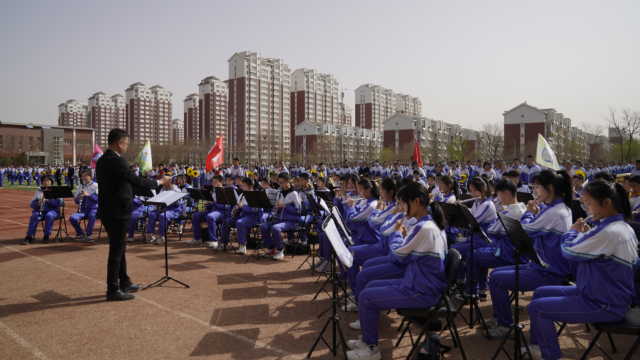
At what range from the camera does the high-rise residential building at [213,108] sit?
110 metres

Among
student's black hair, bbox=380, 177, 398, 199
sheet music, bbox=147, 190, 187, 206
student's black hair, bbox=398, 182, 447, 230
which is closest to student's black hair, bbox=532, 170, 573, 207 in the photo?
student's black hair, bbox=398, 182, 447, 230

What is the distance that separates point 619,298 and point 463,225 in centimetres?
265

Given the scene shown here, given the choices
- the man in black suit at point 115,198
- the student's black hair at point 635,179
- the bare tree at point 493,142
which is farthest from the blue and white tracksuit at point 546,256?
the bare tree at point 493,142

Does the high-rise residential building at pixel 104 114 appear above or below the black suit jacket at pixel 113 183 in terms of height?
above

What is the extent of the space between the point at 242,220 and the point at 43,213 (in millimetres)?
6553

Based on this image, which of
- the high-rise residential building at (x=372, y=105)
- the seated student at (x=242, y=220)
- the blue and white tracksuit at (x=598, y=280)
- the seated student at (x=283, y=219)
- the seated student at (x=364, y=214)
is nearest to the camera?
the blue and white tracksuit at (x=598, y=280)

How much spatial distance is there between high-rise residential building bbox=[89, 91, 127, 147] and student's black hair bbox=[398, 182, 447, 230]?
13954cm

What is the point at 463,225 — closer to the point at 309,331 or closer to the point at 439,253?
the point at 439,253

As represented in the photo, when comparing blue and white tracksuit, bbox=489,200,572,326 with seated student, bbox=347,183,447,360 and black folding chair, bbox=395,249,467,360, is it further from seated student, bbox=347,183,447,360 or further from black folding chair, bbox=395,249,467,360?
seated student, bbox=347,183,447,360

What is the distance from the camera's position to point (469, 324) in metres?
5.86

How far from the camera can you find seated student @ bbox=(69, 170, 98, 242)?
12500 millimetres

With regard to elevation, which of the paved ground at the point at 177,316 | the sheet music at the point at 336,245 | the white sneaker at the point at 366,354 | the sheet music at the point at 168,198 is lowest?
the paved ground at the point at 177,316

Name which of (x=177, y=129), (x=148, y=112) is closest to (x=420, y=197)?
(x=148, y=112)

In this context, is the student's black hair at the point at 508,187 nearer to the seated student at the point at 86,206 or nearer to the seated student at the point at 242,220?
the seated student at the point at 242,220
